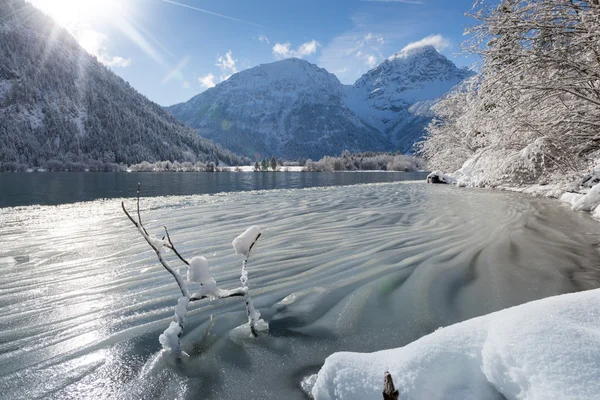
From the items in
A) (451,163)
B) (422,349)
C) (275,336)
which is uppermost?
(451,163)

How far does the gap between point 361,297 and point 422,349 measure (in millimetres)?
1862

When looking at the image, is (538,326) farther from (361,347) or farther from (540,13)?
(540,13)

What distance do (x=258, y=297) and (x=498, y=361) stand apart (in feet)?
8.66

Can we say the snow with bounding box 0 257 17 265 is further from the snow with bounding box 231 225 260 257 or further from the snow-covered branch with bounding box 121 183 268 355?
the snow with bounding box 231 225 260 257

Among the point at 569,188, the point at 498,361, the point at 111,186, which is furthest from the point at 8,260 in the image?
the point at 111,186

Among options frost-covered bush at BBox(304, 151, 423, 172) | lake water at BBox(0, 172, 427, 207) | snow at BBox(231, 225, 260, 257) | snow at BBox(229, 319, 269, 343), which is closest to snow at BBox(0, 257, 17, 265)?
snow at BBox(229, 319, 269, 343)

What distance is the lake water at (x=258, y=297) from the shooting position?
94.1 inches

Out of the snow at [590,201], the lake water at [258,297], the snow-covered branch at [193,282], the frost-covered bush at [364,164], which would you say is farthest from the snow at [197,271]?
the frost-covered bush at [364,164]

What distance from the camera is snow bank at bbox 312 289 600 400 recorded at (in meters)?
1.48

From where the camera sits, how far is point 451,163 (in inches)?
1385

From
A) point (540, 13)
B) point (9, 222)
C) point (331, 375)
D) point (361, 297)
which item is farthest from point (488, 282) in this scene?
point (9, 222)

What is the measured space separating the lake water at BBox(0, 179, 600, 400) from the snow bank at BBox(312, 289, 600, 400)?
1.99 ft

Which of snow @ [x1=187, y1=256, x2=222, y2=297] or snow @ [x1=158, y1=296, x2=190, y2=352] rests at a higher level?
snow @ [x1=187, y1=256, x2=222, y2=297]

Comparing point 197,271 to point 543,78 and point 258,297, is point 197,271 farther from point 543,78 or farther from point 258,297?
point 543,78
